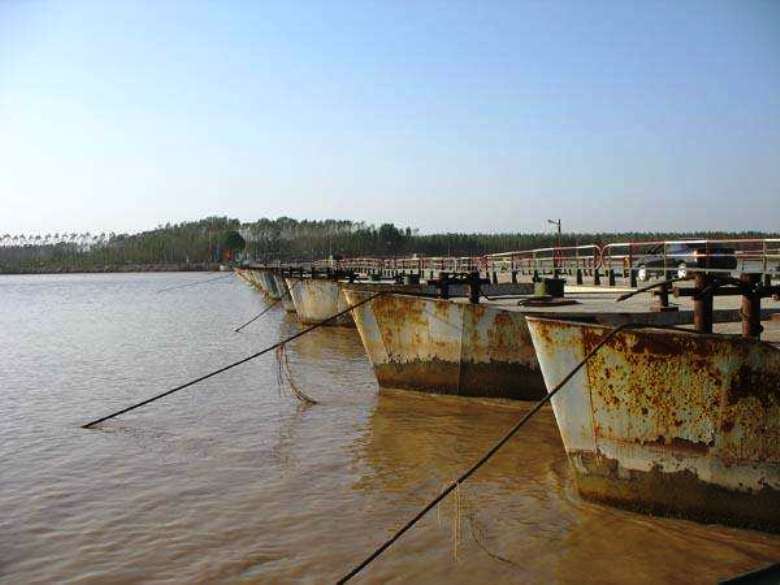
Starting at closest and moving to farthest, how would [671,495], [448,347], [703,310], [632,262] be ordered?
[671,495] → [703,310] → [448,347] → [632,262]

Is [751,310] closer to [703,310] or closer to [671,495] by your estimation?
[703,310]

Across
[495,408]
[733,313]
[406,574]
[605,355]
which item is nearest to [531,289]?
[495,408]

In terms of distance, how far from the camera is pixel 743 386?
17.6 feet

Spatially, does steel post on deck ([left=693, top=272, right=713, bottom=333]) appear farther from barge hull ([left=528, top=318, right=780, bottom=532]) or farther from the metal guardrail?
the metal guardrail

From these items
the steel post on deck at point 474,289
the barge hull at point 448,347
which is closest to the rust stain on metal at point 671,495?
the barge hull at point 448,347

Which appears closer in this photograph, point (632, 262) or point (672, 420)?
point (672, 420)

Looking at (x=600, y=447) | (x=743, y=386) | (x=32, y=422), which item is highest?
(x=743, y=386)

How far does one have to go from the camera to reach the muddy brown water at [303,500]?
17.8ft

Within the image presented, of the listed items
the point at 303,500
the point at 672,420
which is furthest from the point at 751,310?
the point at 303,500

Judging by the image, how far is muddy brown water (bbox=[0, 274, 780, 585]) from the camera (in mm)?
5434

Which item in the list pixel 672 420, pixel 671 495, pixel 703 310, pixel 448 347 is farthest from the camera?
pixel 448 347

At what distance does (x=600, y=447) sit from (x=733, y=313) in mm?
3461

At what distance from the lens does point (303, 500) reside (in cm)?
695

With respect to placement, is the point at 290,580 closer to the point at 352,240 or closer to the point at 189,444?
the point at 189,444
